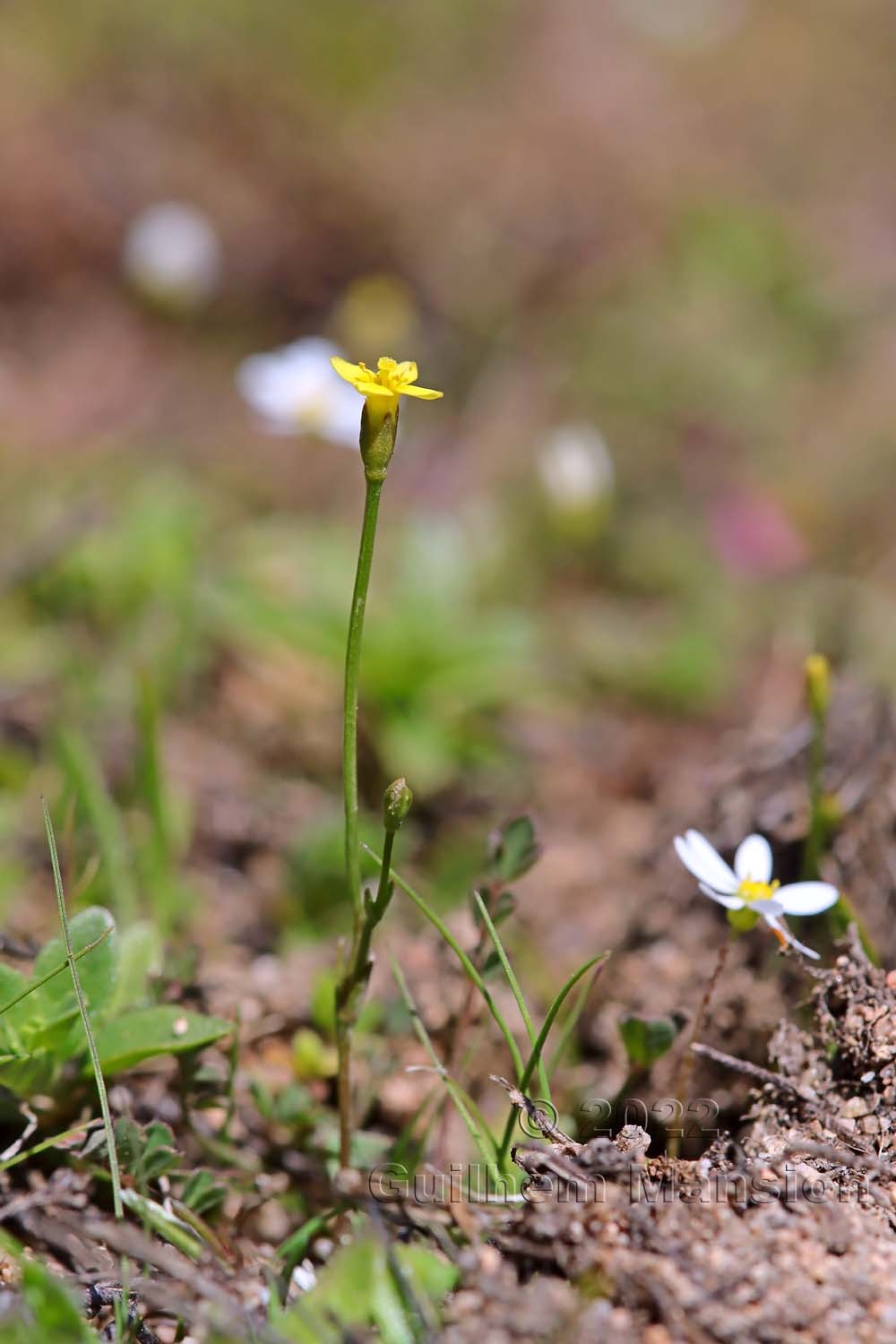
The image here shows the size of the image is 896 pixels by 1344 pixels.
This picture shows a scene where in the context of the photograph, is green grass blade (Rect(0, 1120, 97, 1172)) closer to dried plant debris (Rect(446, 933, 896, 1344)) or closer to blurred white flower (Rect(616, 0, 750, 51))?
dried plant debris (Rect(446, 933, 896, 1344))

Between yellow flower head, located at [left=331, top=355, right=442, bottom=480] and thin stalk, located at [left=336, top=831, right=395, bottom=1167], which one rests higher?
yellow flower head, located at [left=331, top=355, right=442, bottom=480]

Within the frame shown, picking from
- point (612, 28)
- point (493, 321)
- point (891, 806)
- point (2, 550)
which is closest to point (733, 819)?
point (891, 806)

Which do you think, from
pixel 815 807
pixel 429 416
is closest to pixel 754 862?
pixel 815 807

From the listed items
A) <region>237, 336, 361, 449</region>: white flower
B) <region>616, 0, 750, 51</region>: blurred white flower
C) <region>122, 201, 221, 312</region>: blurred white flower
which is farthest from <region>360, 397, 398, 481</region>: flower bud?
<region>616, 0, 750, 51</region>: blurred white flower

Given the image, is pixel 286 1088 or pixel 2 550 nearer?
pixel 286 1088

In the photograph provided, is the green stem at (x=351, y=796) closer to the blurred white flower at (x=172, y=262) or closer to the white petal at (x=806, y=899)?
the white petal at (x=806, y=899)

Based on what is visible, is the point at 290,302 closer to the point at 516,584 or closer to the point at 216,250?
the point at 216,250

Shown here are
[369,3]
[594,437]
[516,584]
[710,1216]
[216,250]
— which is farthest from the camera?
[369,3]
